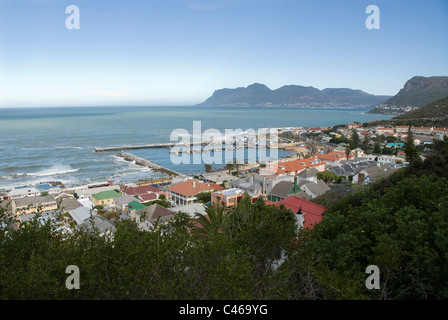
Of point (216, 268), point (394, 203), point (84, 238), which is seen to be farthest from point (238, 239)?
point (394, 203)

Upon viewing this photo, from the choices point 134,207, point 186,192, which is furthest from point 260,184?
point 134,207

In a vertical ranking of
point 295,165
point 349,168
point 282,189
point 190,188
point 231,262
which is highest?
point 231,262

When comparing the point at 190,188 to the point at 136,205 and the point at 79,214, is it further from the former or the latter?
the point at 79,214

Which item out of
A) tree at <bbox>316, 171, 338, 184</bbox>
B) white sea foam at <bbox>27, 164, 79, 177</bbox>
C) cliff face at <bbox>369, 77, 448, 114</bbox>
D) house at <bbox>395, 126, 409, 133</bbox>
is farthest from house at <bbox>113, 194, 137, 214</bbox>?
cliff face at <bbox>369, 77, 448, 114</bbox>

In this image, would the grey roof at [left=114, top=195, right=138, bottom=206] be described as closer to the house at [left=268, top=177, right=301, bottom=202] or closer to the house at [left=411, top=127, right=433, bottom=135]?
the house at [left=268, top=177, right=301, bottom=202]

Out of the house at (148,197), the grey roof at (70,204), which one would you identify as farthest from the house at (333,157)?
the grey roof at (70,204)
